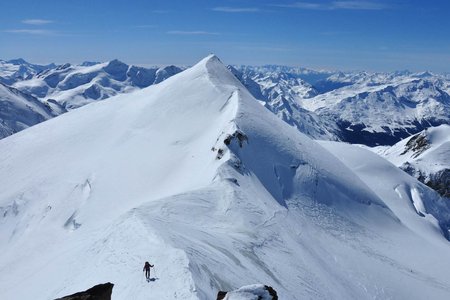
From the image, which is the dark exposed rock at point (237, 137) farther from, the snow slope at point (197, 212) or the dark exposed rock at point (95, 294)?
the dark exposed rock at point (95, 294)

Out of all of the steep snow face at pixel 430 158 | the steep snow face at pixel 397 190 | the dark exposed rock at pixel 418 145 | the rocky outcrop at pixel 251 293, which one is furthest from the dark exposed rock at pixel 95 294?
the dark exposed rock at pixel 418 145

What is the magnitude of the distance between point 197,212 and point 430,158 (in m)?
132

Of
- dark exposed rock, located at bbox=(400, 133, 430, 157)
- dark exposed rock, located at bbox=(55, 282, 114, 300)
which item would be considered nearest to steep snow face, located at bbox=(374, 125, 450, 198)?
dark exposed rock, located at bbox=(400, 133, 430, 157)

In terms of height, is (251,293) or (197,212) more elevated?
(251,293)

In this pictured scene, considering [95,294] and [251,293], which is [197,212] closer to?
[95,294]

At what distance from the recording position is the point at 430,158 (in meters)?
152

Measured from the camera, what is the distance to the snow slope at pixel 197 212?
30.7 meters

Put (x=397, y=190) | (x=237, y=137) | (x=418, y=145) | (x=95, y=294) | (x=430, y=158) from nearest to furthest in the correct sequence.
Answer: (x=95, y=294), (x=237, y=137), (x=397, y=190), (x=430, y=158), (x=418, y=145)

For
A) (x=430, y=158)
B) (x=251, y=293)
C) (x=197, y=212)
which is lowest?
(x=430, y=158)

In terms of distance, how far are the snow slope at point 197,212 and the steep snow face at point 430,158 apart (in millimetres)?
50835

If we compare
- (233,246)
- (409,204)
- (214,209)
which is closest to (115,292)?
(233,246)

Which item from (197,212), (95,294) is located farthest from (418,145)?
(95,294)

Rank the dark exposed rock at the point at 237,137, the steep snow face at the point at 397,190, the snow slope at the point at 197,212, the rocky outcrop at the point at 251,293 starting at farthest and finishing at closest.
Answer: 1. the steep snow face at the point at 397,190
2. the dark exposed rock at the point at 237,137
3. the snow slope at the point at 197,212
4. the rocky outcrop at the point at 251,293

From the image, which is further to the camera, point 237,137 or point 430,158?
point 430,158
